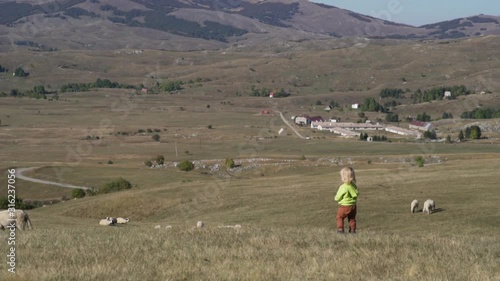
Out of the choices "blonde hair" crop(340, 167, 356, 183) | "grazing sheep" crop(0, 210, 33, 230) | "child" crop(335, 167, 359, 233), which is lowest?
"grazing sheep" crop(0, 210, 33, 230)

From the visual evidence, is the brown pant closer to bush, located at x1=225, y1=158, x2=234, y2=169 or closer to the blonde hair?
the blonde hair

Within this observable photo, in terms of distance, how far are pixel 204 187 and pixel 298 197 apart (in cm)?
1303

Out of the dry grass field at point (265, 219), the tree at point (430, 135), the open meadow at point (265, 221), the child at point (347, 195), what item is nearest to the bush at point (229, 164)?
the open meadow at point (265, 221)

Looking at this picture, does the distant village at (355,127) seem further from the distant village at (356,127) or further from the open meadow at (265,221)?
the open meadow at (265,221)

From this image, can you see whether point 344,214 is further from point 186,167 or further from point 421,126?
point 421,126

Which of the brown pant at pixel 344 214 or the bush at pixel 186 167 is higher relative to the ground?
the brown pant at pixel 344 214

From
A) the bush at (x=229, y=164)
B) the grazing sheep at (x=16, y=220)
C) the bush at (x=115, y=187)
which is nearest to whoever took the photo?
the grazing sheep at (x=16, y=220)

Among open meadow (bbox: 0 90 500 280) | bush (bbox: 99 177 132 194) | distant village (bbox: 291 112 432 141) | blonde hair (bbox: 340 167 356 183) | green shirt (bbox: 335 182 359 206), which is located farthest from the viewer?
distant village (bbox: 291 112 432 141)

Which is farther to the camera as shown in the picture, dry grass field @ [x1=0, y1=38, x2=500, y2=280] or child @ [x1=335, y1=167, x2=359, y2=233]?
child @ [x1=335, y1=167, x2=359, y2=233]

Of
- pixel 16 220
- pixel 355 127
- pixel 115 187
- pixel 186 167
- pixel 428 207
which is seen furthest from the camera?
pixel 355 127

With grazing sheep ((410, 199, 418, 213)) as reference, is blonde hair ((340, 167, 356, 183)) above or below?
above

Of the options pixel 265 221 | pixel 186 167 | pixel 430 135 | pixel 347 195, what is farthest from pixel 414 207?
pixel 430 135

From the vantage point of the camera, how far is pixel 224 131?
17362 cm

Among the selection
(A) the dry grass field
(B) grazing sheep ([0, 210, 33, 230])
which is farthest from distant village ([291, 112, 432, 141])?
(B) grazing sheep ([0, 210, 33, 230])
